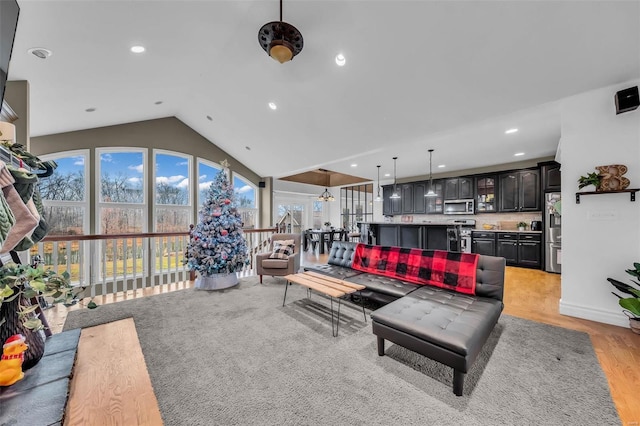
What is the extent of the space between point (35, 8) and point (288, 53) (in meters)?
2.04

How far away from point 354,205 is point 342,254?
7254 millimetres

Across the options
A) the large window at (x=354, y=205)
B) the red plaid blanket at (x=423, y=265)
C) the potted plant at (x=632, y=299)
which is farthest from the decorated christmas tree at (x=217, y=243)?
the large window at (x=354, y=205)

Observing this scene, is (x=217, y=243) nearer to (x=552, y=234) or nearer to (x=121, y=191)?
(x=121, y=191)

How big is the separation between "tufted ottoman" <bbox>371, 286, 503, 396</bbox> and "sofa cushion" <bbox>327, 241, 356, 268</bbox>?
1.52 m

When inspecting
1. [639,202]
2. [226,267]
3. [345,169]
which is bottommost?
[226,267]

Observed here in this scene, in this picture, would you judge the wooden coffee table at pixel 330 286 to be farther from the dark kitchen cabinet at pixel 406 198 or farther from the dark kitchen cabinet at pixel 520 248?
the dark kitchen cabinet at pixel 406 198

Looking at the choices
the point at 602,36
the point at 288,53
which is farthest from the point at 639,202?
the point at 288,53

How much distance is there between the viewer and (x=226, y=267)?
4254 mm

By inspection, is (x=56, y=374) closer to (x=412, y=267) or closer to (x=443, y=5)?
(x=412, y=267)

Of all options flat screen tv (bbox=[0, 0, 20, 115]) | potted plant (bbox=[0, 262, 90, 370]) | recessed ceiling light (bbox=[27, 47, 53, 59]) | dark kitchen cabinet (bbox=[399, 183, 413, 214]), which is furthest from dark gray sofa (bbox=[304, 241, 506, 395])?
dark kitchen cabinet (bbox=[399, 183, 413, 214])

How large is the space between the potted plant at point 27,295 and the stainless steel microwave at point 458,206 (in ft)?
25.2

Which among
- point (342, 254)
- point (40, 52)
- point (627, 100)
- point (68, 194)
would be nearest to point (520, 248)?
point (627, 100)

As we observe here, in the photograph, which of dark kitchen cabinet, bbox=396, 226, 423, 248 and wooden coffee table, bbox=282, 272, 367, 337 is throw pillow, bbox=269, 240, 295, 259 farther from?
dark kitchen cabinet, bbox=396, 226, 423, 248

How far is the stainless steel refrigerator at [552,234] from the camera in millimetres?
5148
